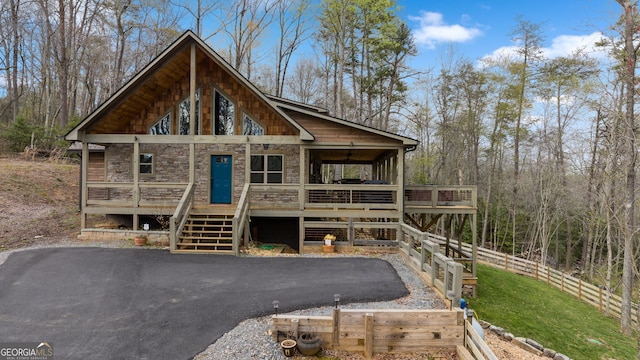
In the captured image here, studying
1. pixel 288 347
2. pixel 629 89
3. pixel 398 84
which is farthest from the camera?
Answer: pixel 398 84

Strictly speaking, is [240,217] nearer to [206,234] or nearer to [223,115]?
[206,234]

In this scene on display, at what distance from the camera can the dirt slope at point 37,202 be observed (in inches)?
423

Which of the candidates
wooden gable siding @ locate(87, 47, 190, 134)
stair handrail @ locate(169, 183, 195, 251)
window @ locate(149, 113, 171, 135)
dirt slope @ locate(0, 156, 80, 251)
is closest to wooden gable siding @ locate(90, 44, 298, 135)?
wooden gable siding @ locate(87, 47, 190, 134)

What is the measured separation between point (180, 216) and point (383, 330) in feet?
24.1

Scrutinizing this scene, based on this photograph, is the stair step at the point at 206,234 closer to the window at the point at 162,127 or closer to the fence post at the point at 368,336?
the window at the point at 162,127

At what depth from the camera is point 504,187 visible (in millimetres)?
26312

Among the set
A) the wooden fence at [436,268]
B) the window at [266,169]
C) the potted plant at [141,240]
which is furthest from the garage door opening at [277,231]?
the wooden fence at [436,268]

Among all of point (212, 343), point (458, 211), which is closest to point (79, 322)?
point (212, 343)

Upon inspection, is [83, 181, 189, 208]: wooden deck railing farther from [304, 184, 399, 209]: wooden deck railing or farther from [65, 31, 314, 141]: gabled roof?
[304, 184, 399, 209]: wooden deck railing

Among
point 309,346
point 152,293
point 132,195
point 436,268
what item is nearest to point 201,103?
point 132,195

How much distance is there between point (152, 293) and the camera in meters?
6.39

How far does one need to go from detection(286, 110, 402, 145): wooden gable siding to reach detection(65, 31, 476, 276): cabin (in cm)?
3

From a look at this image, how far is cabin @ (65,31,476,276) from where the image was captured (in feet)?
34.8

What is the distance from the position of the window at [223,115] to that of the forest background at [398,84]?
923 cm
